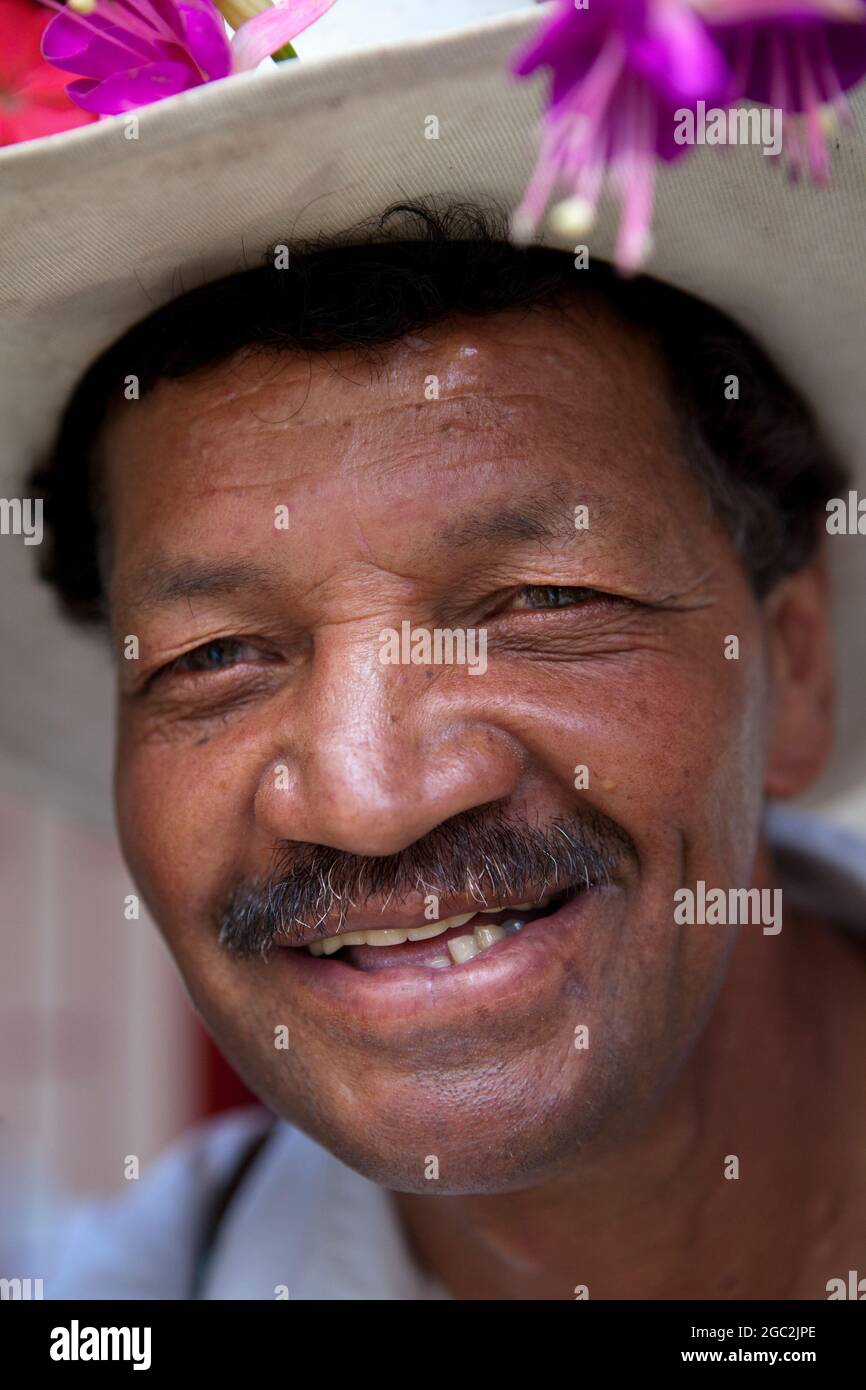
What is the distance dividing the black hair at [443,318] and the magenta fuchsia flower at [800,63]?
64 centimetres

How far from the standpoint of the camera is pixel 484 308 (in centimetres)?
156

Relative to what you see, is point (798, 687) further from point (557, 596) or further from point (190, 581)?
point (190, 581)

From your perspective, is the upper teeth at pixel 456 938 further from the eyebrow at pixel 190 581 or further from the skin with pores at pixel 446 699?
the eyebrow at pixel 190 581

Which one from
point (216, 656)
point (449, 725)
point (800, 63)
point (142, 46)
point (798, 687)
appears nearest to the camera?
point (800, 63)

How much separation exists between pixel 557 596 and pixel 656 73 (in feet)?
Result: 2.81

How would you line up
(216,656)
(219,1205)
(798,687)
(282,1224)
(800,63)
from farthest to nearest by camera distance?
(219,1205), (282,1224), (798,687), (216,656), (800,63)

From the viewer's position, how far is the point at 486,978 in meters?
1.50

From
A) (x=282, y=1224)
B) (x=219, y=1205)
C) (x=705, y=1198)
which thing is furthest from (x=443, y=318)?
(x=219, y=1205)

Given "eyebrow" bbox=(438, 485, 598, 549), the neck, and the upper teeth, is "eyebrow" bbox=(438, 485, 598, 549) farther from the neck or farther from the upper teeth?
the neck

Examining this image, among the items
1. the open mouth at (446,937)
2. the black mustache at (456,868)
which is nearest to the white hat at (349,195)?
the black mustache at (456,868)

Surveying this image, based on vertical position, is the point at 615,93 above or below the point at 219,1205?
above

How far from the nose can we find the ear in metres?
0.66

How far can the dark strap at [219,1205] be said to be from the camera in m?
2.25

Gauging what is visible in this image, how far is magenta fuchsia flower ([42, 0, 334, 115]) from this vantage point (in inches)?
51.8
